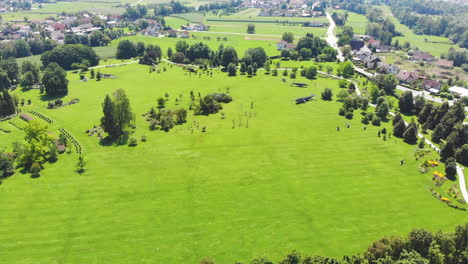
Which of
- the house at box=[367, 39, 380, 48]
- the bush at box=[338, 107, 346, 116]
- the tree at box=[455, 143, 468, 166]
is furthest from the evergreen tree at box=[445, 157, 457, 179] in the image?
the house at box=[367, 39, 380, 48]

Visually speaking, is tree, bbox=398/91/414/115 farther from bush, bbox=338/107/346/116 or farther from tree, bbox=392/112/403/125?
bush, bbox=338/107/346/116

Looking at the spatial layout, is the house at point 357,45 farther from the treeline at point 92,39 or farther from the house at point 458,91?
the treeline at point 92,39

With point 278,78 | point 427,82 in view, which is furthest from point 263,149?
point 427,82

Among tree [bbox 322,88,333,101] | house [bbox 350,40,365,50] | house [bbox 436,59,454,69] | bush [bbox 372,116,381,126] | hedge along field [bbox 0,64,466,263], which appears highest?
house [bbox 350,40,365,50]

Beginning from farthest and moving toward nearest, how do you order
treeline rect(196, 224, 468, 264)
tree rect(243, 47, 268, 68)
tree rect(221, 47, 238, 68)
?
1. tree rect(243, 47, 268, 68)
2. tree rect(221, 47, 238, 68)
3. treeline rect(196, 224, 468, 264)

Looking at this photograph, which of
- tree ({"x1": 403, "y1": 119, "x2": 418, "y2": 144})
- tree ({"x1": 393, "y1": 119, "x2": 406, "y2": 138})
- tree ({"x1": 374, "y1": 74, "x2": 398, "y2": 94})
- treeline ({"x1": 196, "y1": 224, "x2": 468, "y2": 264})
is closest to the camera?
treeline ({"x1": 196, "y1": 224, "x2": 468, "y2": 264})

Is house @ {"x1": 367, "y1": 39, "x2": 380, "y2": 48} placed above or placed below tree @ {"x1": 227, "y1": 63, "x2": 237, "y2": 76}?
above

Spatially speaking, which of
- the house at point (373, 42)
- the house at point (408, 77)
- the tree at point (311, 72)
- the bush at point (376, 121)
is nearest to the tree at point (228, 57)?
the tree at point (311, 72)
